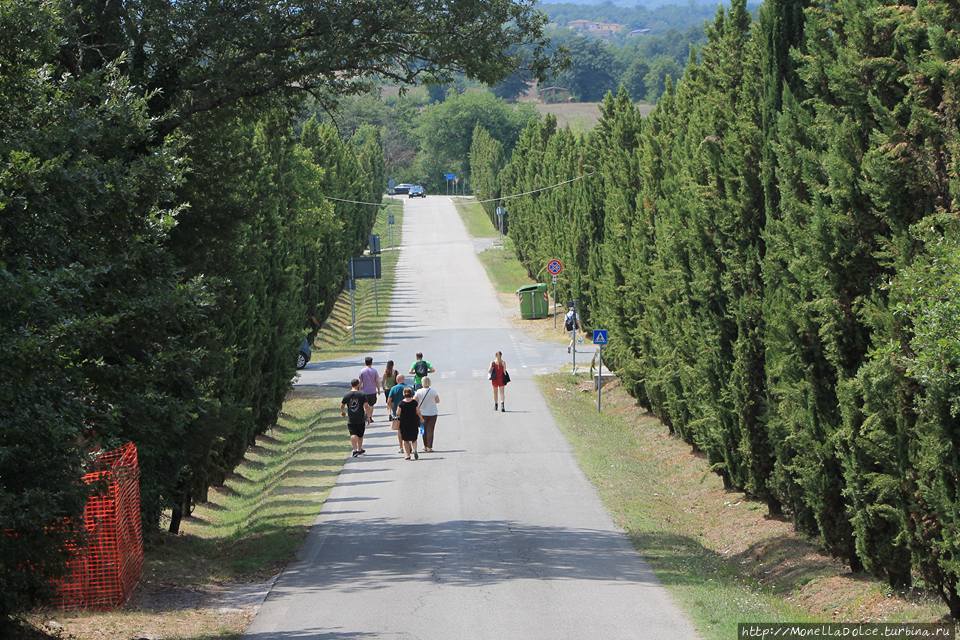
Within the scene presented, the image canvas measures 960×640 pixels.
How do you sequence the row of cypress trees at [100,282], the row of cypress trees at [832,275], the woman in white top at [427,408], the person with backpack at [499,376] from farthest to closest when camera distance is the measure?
the person with backpack at [499,376], the woman in white top at [427,408], the row of cypress trees at [832,275], the row of cypress trees at [100,282]

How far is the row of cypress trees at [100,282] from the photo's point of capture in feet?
31.4

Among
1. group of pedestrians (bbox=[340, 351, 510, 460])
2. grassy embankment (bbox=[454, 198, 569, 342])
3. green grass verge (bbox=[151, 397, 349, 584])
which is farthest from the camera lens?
grassy embankment (bbox=[454, 198, 569, 342])

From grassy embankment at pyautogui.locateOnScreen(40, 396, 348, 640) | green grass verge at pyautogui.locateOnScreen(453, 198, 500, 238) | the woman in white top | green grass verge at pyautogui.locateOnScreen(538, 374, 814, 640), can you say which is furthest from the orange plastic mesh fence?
green grass verge at pyautogui.locateOnScreen(453, 198, 500, 238)

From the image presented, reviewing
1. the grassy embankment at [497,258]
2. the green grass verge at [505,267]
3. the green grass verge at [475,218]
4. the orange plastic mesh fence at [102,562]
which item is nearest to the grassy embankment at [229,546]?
the orange plastic mesh fence at [102,562]

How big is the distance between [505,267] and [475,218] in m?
37.6

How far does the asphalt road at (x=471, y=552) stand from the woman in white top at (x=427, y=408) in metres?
0.41

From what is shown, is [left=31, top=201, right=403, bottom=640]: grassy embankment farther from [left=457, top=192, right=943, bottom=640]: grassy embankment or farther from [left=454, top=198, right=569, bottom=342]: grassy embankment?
[left=454, top=198, right=569, bottom=342]: grassy embankment

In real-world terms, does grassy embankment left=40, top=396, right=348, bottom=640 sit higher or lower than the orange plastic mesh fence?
lower

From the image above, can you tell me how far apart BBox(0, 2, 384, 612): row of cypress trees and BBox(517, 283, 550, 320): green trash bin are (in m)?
39.4

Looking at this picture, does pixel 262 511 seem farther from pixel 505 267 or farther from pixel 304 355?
pixel 505 267

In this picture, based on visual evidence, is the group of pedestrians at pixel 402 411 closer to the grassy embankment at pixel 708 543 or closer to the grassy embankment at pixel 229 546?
the grassy embankment at pixel 229 546

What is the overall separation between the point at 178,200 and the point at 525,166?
7333 centimetres

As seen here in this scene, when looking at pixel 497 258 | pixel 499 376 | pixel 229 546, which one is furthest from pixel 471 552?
pixel 497 258

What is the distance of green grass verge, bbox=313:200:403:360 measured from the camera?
53.4m
